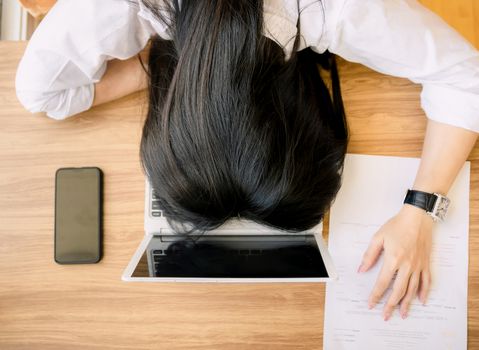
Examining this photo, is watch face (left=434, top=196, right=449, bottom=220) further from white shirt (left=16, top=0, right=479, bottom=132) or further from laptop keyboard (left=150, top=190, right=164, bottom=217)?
laptop keyboard (left=150, top=190, right=164, bottom=217)

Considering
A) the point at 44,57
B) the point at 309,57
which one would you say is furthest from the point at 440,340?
the point at 44,57

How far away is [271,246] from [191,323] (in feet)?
0.69

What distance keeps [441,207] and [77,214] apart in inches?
25.5

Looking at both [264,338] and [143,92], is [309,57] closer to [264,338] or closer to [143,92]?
[143,92]

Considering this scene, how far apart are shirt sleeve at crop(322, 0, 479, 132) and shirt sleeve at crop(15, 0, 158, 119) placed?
0.92ft

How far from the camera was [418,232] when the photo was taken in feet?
2.09

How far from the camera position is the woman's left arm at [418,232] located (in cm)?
62

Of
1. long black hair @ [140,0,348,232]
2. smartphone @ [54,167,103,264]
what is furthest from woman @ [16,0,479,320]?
smartphone @ [54,167,103,264]

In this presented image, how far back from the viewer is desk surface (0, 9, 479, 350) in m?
0.66

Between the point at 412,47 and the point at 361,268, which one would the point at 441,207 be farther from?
the point at 412,47

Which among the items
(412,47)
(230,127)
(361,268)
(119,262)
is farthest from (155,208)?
(412,47)

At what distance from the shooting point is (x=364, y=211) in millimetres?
664

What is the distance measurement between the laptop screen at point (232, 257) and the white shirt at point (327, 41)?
0.30m

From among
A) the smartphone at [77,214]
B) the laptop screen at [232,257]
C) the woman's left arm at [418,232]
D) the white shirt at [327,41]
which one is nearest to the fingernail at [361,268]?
the woman's left arm at [418,232]
